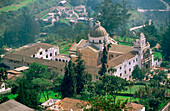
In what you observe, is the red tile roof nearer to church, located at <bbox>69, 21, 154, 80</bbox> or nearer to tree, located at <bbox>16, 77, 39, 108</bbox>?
tree, located at <bbox>16, 77, 39, 108</bbox>

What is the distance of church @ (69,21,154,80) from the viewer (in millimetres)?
56906

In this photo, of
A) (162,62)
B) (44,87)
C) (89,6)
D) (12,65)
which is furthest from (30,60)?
(89,6)

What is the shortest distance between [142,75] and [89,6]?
259ft

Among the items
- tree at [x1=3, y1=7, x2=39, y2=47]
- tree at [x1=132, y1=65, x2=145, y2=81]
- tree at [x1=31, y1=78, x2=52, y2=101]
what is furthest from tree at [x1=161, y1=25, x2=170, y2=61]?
tree at [x1=3, y1=7, x2=39, y2=47]

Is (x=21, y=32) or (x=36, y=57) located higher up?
(x=21, y=32)

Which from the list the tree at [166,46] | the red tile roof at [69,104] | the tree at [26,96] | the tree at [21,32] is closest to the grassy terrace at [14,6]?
the tree at [21,32]

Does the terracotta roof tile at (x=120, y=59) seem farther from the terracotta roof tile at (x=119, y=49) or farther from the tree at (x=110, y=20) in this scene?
the tree at (x=110, y=20)

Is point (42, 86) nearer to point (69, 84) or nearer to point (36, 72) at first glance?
point (69, 84)

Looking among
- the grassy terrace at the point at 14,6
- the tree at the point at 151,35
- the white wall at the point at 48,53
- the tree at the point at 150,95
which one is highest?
the grassy terrace at the point at 14,6

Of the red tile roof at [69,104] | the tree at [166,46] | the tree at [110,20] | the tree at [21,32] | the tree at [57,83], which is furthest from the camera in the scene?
the tree at [21,32]

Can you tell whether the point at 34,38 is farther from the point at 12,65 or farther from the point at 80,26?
the point at 12,65

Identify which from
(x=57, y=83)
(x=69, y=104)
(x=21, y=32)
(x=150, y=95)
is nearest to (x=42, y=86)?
(x=57, y=83)

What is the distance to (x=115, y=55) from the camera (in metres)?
61.0

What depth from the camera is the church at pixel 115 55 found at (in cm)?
5691
